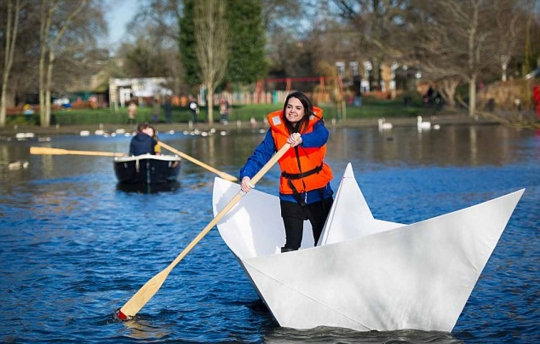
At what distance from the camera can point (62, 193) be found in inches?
846

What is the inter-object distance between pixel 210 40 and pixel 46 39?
937cm

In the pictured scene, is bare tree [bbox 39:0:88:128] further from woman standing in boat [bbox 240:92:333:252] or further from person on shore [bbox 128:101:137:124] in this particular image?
woman standing in boat [bbox 240:92:333:252]

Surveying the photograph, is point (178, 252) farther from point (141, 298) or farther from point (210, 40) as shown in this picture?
point (210, 40)

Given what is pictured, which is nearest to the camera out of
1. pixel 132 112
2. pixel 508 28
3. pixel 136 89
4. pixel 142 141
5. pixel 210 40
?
pixel 142 141

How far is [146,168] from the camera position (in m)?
22.2

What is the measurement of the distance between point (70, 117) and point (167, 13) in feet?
44.9

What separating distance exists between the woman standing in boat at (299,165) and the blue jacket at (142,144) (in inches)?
520

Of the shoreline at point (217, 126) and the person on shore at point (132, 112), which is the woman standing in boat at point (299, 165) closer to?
the shoreline at point (217, 126)

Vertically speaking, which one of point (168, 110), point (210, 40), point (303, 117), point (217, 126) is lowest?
point (217, 126)

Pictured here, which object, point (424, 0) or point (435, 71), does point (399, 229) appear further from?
point (424, 0)

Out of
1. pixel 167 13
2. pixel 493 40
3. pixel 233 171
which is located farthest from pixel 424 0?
pixel 233 171

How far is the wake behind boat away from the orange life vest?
13167mm

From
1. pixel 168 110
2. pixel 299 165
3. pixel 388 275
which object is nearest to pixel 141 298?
pixel 299 165

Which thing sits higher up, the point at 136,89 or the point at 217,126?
the point at 136,89
